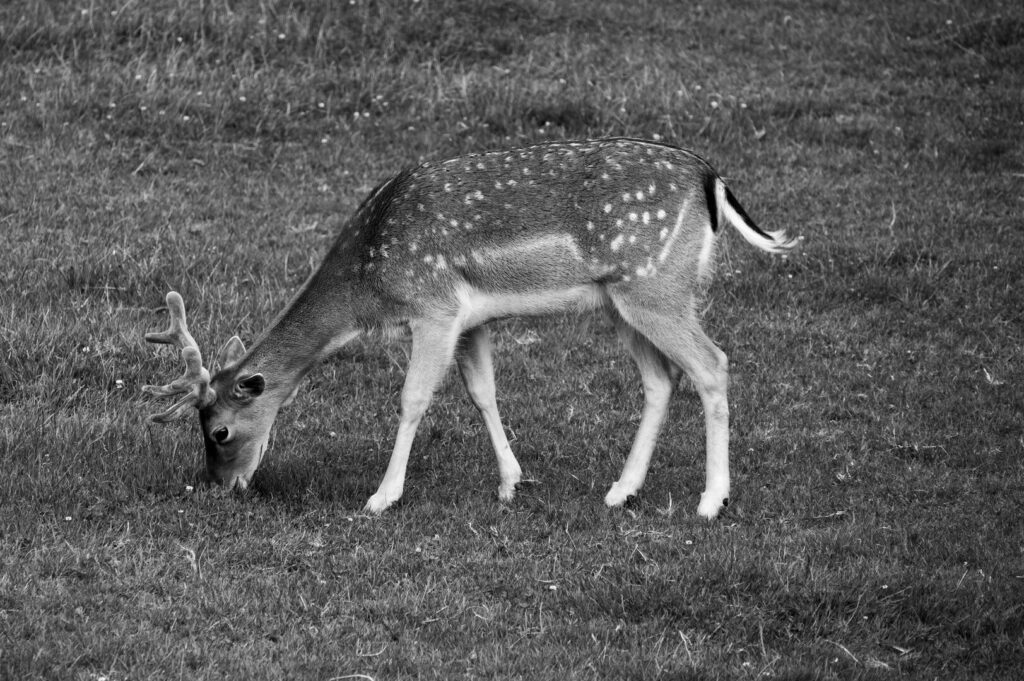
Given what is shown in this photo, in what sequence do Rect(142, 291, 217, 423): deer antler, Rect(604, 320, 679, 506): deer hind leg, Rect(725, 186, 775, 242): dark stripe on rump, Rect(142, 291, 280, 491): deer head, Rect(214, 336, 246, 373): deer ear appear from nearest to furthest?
1. Rect(142, 291, 217, 423): deer antler
2. Rect(142, 291, 280, 491): deer head
3. Rect(725, 186, 775, 242): dark stripe on rump
4. Rect(604, 320, 679, 506): deer hind leg
5. Rect(214, 336, 246, 373): deer ear

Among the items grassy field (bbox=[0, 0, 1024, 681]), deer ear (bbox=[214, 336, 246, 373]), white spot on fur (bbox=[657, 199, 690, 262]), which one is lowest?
grassy field (bbox=[0, 0, 1024, 681])

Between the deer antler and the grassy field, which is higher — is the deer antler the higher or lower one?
the higher one

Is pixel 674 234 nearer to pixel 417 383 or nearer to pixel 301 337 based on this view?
pixel 417 383

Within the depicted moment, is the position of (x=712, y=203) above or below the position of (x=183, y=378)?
above

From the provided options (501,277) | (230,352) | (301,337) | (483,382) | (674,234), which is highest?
(674,234)

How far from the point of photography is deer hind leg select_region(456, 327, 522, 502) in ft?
25.1

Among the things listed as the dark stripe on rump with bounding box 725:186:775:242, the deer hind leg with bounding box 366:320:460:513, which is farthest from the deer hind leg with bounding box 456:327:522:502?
the dark stripe on rump with bounding box 725:186:775:242

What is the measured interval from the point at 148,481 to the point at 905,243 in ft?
20.3

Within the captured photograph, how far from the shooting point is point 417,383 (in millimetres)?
7328

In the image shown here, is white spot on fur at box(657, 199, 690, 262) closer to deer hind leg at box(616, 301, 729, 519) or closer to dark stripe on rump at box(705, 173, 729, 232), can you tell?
dark stripe on rump at box(705, 173, 729, 232)

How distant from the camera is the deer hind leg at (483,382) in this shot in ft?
25.1

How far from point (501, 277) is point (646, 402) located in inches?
42.9

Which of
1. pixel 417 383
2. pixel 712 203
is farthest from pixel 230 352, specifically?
pixel 712 203

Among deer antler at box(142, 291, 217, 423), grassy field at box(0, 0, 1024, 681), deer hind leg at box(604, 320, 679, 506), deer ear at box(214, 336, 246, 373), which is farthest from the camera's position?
deer ear at box(214, 336, 246, 373)
